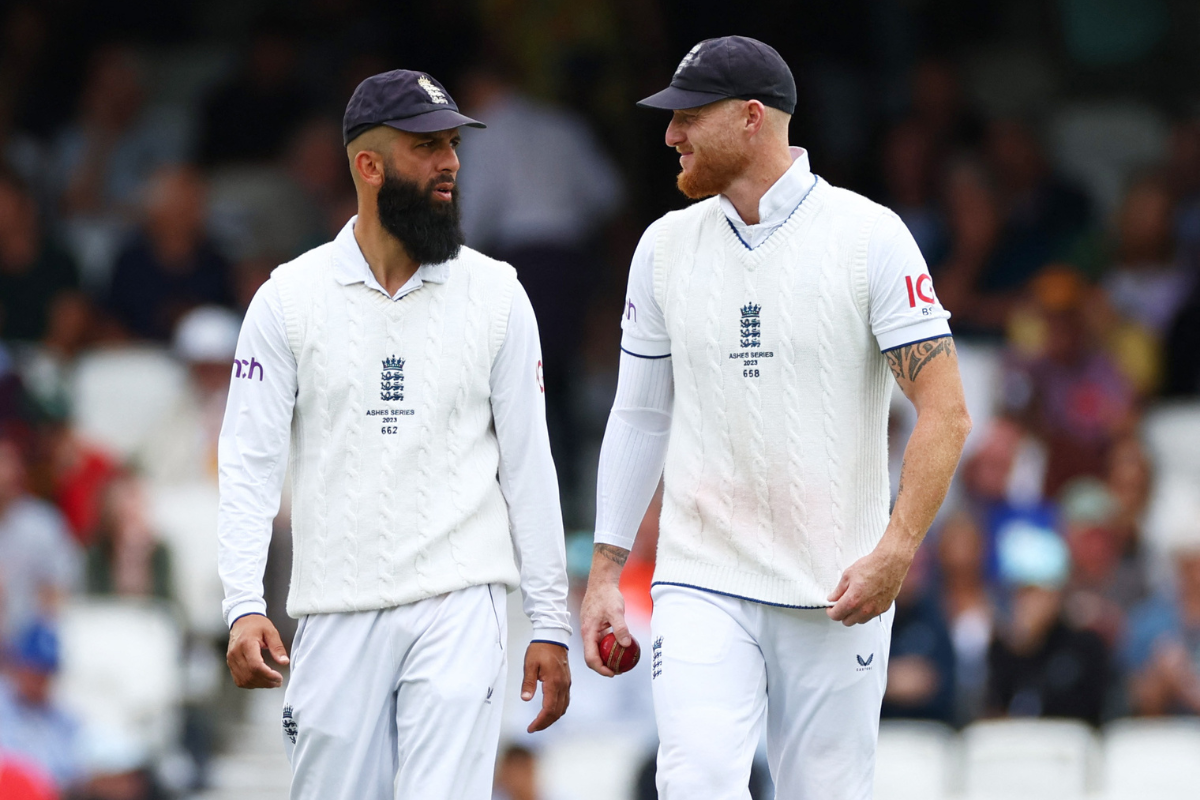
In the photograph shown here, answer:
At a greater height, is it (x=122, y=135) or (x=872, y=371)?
(x=122, y=135)

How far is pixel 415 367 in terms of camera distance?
4.74m

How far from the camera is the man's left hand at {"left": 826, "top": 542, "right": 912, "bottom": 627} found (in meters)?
4.40

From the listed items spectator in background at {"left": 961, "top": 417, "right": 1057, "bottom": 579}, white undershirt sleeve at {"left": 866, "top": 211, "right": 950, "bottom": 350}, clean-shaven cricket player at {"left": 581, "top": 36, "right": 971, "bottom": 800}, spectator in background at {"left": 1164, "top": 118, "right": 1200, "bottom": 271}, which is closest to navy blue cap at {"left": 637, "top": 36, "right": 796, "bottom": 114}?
clean-shaven cricket player at {"left": 581, "top": 36, "right": 971, "bottom": 800}

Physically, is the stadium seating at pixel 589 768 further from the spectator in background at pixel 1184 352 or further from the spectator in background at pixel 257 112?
the spectator in background at pixel 257 112

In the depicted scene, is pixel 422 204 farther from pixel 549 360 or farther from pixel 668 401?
pixel 549 360

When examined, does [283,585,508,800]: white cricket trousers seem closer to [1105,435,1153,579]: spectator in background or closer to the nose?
the nose

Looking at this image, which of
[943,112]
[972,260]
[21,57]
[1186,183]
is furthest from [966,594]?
[21,57]

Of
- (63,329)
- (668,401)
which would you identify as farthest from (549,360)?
(668,401)

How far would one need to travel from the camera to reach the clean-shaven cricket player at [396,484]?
4.63 m

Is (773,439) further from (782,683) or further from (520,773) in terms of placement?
(520,773)

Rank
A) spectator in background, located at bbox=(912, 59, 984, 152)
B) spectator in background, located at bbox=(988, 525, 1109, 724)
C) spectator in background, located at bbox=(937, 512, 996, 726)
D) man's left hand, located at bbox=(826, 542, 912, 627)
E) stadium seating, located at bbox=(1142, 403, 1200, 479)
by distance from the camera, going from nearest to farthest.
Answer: man's left hand, located at bbox=(826, 542, 912, 627), spectator in background, located at bbox=(988, 525, 1109, 724), spectator in background, located at bbox=(937, 512, 996, 726), stadium seating, located at bbox=(1142, 403, 1200, 479), spectator in background, located at bbox=(912, 59, 984, 152)

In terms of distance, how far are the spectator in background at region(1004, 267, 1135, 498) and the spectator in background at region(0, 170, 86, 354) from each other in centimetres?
541

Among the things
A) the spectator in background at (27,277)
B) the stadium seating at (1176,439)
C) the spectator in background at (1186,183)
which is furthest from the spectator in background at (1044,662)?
the spectator in background at (27,277)

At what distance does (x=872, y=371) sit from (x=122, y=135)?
8599 mm
